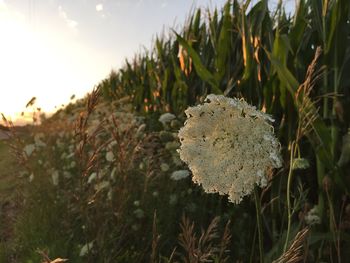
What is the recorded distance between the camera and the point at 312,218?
228 cm

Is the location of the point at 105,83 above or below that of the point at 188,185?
above

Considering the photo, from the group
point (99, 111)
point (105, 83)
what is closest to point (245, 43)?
point (99, 111)

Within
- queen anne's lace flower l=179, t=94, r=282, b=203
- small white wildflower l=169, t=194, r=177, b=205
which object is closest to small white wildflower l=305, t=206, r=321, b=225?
small white wildflower l=169, t=194, r=177, b=205

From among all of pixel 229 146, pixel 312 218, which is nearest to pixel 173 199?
pixel 312 218

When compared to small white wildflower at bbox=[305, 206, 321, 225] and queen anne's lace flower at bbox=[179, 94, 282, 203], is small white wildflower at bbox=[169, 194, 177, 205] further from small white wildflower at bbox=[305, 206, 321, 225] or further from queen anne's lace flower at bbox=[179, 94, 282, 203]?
queen anne's lace flower at bbox=[179, 94, 282, 203]

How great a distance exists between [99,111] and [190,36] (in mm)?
2388

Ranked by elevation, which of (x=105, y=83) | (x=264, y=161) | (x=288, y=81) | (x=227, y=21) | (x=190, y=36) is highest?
(x=105, y=83)

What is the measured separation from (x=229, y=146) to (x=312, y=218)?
1.19 metres

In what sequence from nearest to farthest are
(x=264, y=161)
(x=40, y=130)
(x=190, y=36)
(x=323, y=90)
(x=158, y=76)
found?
(x=264, y=161)
(x=323, y=90)
(x=190, y=36)
(x=158, y=76)
(x=40, y=130)

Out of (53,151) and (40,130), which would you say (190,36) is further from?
(40,130)

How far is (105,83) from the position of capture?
38.3ft

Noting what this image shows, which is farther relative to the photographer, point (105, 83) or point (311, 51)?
point (105, 83)

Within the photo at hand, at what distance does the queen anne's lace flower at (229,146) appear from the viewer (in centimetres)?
123

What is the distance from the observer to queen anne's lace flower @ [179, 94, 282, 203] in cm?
123
